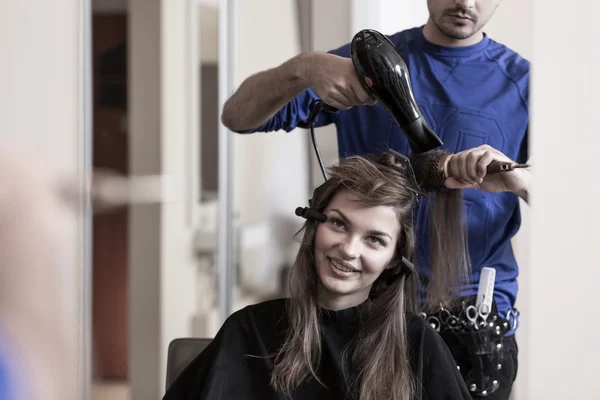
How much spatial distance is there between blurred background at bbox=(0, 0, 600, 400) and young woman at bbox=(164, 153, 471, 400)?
3.69 feet

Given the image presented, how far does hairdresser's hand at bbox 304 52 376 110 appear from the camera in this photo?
137 centimetres

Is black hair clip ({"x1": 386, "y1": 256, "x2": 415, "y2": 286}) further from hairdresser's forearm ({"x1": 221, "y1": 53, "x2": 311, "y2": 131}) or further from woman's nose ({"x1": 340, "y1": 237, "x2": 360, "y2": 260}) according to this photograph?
hairdresser's forearm ({"x1": 221, "y1": 53, "x2": 311, "y2": 131})

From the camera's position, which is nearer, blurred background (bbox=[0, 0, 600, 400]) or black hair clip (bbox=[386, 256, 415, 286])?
black hair clip (bbox=[386, 256, 415, 286])

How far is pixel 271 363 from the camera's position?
1.50 metres

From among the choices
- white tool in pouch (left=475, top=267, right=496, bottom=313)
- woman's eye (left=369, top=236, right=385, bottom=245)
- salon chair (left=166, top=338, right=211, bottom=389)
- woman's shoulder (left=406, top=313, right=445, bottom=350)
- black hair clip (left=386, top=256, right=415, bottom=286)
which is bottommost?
salon chair (left=166, top=338, right=211, bottom=389)

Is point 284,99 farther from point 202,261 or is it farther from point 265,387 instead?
point 202,261

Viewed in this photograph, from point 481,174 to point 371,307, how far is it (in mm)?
334
